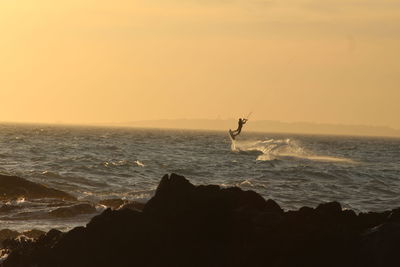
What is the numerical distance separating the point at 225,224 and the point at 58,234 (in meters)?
3.94

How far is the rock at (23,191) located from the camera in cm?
3462

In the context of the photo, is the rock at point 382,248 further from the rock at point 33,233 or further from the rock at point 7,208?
the rock at point 7,208

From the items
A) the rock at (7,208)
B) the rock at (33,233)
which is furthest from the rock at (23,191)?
the rock at (33,233)

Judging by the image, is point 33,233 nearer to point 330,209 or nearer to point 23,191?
point 330,209

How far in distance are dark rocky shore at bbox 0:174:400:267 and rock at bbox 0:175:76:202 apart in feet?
58.2

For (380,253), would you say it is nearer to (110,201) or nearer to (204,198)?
(204,198)

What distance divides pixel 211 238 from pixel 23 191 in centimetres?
2073

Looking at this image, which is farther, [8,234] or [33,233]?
[8,234]

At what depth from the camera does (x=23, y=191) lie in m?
35.2

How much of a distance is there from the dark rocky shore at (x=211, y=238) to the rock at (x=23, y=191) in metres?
17.7

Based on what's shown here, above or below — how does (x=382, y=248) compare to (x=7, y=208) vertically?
above

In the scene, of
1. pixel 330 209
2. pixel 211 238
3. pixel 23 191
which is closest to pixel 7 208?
pixel 23 191

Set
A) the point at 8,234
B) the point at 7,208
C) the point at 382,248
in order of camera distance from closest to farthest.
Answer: the point at 382,248, the point at 8,234, the point at 7,208

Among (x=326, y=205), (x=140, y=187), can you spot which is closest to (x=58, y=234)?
(x=326, y=205)
